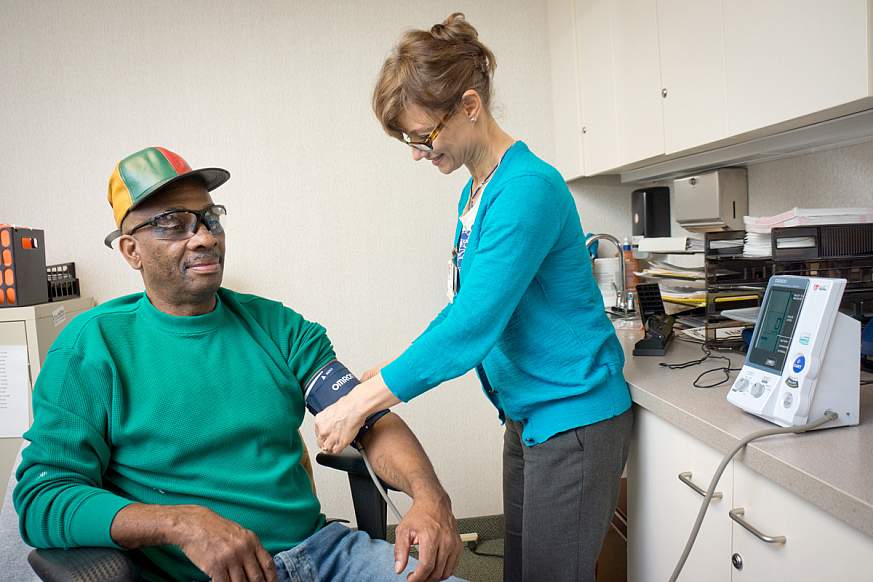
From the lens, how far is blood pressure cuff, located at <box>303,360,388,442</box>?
4.94 ft

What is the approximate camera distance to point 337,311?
2.88 metres

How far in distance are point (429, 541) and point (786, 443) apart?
0.63 meters

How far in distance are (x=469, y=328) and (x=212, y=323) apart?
0.57 metres

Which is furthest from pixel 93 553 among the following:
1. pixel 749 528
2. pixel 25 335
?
pixel 25 335

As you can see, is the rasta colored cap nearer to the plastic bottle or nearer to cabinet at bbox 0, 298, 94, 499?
cabinet at bbox 0, 298, 94, 499

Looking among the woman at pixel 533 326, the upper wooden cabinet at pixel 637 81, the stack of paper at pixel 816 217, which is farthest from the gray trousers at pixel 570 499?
the upper wooden cabinet at pixel 637 81

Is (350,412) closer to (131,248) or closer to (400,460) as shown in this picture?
(400,460)

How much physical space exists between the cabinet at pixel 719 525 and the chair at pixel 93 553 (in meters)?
0.64

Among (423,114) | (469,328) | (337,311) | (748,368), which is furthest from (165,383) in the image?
(337,311)

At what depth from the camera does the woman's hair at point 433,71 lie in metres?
1.44

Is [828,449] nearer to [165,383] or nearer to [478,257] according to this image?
[478,257]

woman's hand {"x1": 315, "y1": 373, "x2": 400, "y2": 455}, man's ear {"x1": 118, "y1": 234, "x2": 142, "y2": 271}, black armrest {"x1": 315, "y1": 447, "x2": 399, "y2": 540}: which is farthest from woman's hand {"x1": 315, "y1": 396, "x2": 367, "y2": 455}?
man's ear {"x1": 118, "y1": 234, "x2": 142, "y2": 271}

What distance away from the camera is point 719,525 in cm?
139

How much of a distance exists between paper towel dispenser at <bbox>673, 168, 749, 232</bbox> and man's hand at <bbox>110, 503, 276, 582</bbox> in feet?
5.96
